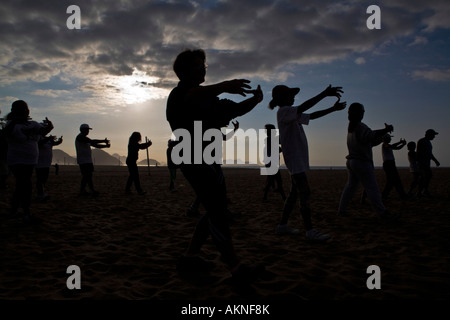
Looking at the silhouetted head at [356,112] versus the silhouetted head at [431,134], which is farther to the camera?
the silhouetted head at [431,134]

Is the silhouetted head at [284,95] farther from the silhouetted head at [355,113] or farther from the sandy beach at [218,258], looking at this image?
the sandy beach at [218,258]

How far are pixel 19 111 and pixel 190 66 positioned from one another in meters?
4.14

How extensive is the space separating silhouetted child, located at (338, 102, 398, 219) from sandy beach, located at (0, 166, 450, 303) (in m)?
0.50

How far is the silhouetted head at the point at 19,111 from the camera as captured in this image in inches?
200

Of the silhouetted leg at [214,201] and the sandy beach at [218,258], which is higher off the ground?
the silhouetted leg at [214,201]

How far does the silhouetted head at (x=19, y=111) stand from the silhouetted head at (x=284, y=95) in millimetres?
4445

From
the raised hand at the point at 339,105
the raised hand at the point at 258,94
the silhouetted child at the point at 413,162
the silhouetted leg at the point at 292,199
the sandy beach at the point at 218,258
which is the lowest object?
the sandy beach at the point at 218,258

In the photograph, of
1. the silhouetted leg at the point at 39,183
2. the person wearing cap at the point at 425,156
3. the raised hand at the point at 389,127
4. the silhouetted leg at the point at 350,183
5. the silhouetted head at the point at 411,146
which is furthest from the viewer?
the silhouetted head at the point at 411,146

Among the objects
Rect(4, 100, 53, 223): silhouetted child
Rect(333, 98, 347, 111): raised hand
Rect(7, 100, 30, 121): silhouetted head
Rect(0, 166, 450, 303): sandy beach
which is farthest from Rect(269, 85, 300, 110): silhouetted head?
Rect(7, 100, 30, 121): silhouetted head

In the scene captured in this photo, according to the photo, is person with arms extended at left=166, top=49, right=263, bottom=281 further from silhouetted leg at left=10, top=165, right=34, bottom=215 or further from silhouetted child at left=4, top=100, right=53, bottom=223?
silhouetted leg at left=10, top=165, right=34, bottom=215

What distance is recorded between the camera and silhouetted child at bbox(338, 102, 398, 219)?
533 centimetres

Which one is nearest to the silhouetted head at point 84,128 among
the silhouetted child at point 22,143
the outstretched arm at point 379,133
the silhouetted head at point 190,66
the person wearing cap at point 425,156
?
the silhouetted child at point 22,143

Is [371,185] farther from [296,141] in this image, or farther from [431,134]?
[431,134]

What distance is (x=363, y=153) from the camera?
17.9ft
